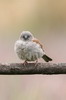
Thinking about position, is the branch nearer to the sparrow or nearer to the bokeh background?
the sparrow

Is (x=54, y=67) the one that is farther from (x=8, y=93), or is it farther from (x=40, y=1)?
(x=40, y=1)

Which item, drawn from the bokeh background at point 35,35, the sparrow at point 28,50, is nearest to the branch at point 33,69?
the sparrow at point 28,50

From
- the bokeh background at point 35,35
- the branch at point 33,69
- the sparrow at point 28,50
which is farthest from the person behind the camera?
the bokeh background at point 35,35

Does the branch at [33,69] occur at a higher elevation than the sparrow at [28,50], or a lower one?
lower

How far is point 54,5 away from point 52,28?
1.73 m

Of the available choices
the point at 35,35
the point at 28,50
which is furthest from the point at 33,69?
the point at 35,35

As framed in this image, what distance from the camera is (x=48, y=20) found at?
7855 millimetres

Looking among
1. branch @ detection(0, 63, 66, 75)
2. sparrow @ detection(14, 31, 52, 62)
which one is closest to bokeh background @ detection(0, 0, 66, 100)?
sparrow @ detection(14, 31, 52, 62)

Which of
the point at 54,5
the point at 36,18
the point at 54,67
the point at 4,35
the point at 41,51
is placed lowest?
the point at 54,67

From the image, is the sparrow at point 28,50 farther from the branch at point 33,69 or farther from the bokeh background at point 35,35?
the bokeh background at point 35,35

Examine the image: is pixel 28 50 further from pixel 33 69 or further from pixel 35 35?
pixel 35 35

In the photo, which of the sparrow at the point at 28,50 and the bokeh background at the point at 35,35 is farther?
the bokeh background at the point at 35,35

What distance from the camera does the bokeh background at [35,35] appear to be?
4.93 m

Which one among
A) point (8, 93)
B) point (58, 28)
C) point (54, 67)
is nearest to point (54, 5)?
point (58, 28)
